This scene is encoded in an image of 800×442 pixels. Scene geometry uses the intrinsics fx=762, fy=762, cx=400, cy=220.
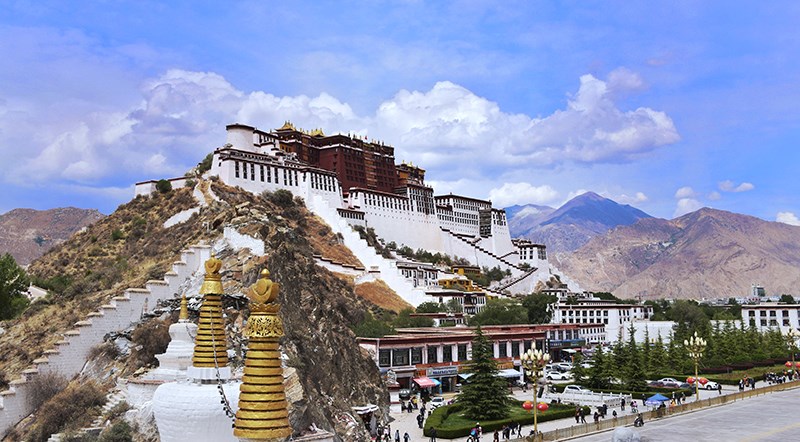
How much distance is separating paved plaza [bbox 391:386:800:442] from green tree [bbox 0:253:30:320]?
25193 mm

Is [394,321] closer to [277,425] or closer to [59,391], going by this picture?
[59,391]

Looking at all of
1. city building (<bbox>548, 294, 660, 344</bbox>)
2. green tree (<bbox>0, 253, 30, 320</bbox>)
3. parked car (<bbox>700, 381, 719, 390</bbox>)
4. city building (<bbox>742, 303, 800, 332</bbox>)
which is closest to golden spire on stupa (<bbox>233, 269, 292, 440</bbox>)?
green tree (<bbox>0, 253, 30, 320</bbox>)

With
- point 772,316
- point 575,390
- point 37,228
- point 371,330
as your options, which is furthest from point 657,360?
point 37,228

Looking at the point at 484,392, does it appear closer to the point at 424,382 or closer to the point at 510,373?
the point at 424,382

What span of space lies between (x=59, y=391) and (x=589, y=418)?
77.7ft

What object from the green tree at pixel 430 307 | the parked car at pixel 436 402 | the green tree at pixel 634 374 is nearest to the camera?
A: the parked car at pixel 436 402

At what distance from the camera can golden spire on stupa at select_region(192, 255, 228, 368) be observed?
14.8 meters

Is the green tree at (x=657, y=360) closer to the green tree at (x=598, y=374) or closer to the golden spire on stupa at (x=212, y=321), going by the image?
the green tree at (x=598, y=374)

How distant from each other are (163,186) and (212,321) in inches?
2308

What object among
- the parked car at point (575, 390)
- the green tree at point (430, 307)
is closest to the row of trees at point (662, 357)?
the parked car at point (575, 390)

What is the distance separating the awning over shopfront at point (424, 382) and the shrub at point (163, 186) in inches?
1386

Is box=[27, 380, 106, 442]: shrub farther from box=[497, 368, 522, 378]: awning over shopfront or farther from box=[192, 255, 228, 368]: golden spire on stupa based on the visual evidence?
box=[497, 368, 522, 378]: awning over shopfront

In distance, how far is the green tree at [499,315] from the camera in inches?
2677

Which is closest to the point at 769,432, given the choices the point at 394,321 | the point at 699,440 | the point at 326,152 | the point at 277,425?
the point at 699,440
